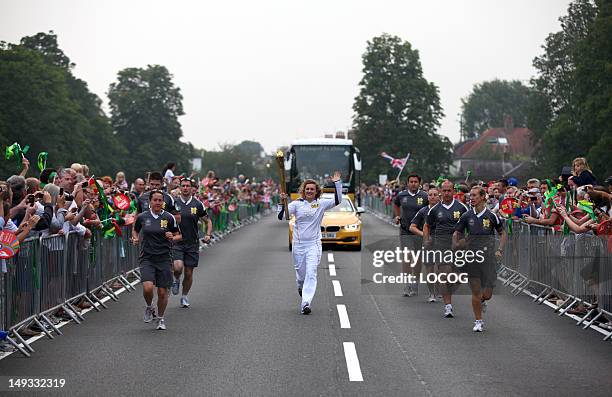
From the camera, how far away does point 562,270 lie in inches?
594

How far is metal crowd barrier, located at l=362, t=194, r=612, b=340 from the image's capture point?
12891mm

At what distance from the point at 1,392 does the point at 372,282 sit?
32.8 ft

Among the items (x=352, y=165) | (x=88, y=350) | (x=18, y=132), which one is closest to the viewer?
(x=88, y=350)

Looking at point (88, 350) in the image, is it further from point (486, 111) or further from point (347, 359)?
point (486, 111)

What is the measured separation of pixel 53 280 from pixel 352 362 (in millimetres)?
Result: 4539

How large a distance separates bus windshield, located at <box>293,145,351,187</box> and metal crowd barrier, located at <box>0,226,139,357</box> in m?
23.8

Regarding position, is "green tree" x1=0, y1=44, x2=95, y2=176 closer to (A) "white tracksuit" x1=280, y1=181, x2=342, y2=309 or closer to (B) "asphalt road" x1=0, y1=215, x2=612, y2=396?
(A) "white tracksuit" x1=280, y1=181, x2=342, y2=309

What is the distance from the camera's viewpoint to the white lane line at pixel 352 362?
936 centimetres

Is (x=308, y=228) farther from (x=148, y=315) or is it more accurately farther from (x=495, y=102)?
(x=495, y=102)

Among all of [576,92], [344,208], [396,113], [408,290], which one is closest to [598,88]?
[576,92]

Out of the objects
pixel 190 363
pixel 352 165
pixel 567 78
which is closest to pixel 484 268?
pixel 190 363

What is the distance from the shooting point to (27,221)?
1134 centimetres

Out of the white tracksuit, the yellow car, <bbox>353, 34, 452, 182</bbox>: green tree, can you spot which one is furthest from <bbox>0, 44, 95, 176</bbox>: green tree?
the white tracksuit
